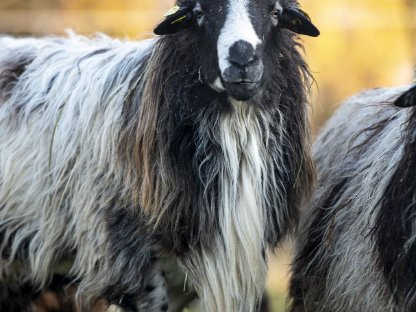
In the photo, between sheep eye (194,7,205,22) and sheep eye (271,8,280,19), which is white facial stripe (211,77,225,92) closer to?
sheep eye (194,7,205,22)

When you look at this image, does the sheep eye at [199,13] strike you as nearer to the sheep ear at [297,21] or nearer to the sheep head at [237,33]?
the sheep head at [237,33]

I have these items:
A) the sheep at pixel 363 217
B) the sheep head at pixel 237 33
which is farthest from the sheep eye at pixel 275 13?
the sheep at pixel 363 217

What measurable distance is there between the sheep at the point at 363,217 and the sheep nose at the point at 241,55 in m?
0.75

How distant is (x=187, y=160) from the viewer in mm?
4863

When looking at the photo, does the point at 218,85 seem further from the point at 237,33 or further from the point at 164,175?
the point at 164,175

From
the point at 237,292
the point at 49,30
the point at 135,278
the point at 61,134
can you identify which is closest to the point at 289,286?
the point at 237,292

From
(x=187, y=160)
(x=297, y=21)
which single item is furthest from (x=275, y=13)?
(x=187, y=160)

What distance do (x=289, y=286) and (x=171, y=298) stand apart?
983 millimetres

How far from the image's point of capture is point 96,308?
543 cm

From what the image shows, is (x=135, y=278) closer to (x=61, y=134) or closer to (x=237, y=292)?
(x=237, y=292)

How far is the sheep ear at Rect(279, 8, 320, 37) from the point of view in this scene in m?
4.98

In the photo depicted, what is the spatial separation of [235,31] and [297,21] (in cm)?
53

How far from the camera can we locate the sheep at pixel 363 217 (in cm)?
445

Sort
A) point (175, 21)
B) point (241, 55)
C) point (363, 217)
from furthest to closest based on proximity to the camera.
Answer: point (363, 217), point (175, 21), point (241, 55)
